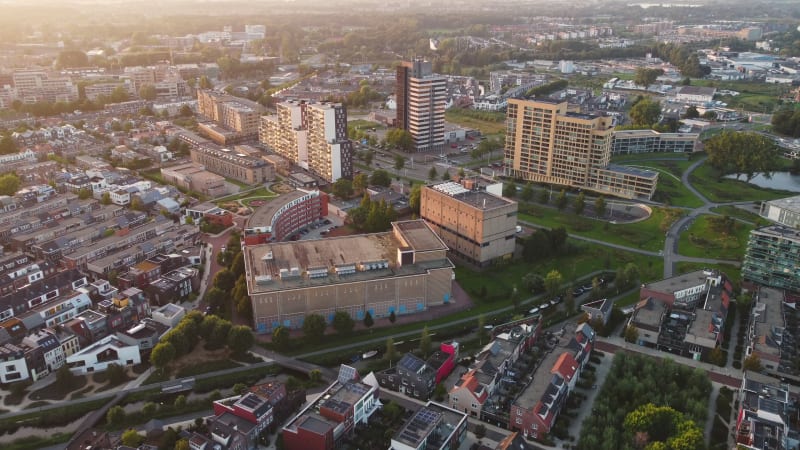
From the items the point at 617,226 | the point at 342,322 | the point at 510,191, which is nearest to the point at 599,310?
the point at 342,322

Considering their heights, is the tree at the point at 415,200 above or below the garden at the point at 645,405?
above

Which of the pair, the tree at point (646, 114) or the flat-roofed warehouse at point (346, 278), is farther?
the tree at point (646, 114)

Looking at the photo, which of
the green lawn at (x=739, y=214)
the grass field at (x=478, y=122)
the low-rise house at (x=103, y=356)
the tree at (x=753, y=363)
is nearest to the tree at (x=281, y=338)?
the low-rise house at (x=103, y=356)

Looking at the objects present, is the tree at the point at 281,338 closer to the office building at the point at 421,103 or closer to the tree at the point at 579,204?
the tree at the point at 579,204

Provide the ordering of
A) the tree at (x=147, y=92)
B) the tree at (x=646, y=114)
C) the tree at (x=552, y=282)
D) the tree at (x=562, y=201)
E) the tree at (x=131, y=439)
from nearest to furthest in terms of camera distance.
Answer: the tree at (x=131, y=439)
the tree at (x=552, y=282)
the tree at (x=562, y=201)
the tree at (x=646, y=114)
the tree at (x=147, y=92)

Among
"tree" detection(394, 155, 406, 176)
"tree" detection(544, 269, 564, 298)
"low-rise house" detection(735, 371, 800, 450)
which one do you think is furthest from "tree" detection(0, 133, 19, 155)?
"low-rise house" detection(735, 371, 800, 450)

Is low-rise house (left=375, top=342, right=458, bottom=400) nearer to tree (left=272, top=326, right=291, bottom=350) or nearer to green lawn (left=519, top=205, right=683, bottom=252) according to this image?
tree (left=272, top=326, right=291, bottom=350)
